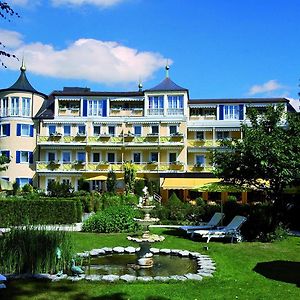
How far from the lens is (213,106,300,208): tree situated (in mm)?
18516

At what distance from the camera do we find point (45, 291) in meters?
9.95

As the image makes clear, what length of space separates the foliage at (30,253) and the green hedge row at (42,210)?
13.1 m

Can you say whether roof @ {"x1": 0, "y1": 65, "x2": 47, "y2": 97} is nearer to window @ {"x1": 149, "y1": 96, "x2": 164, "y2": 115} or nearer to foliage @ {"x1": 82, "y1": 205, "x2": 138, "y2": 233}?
window @ {"x1": 149, "y1": 96, "x2": 164, "y2": 115}

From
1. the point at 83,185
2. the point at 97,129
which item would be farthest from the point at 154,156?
the point at 83,185

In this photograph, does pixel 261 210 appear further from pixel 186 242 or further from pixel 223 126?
pixel 223 126

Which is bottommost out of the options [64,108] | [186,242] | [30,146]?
[186,242]

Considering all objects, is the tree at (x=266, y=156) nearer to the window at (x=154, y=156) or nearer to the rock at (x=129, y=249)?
the rock at (x=129, y=249)

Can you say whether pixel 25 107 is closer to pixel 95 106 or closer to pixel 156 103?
pixel 95 106

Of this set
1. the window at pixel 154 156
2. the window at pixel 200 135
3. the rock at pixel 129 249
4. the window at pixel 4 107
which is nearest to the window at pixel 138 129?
the window at pixel 154 156

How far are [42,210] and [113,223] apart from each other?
6.20 meters

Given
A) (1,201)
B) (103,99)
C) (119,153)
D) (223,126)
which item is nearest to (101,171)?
(119,153)

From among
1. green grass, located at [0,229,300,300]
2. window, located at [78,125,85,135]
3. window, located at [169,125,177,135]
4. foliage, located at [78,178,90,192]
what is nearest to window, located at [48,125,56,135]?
window, located at [78,125,85,135]

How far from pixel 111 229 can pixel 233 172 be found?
6.57 m

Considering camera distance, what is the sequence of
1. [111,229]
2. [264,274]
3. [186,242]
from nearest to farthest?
[264,274]
[186,242]
[111,229]
